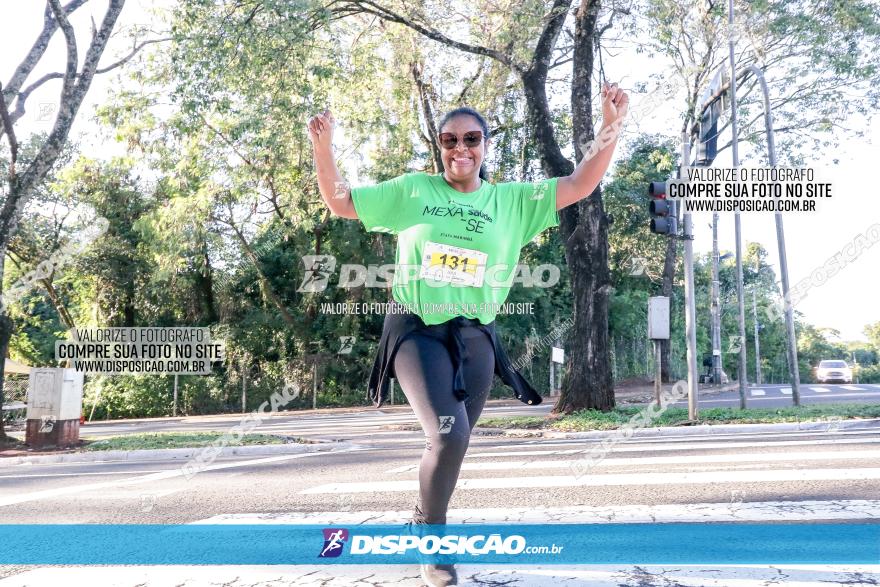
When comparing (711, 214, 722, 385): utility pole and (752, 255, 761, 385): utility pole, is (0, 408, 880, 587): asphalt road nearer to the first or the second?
(711, 214, 722, 385): utility pole

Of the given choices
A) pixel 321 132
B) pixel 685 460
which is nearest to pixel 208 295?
pixel 685 460

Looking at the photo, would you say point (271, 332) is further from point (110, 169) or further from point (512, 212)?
point (512, 212)

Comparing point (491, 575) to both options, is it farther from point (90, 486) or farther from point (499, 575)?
point (90, 486)

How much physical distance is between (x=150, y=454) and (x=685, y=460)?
803 centimetres

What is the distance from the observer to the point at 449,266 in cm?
304

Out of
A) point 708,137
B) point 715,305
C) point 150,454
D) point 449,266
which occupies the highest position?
point 708,137

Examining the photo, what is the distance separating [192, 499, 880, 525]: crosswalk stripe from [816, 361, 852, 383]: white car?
3670cm

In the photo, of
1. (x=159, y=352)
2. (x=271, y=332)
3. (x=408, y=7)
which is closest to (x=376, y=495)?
(x=408, y=7)

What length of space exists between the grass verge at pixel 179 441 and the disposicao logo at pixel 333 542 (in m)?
8.33

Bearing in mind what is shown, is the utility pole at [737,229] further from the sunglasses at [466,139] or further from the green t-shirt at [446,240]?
the sunglasses at [466,139]

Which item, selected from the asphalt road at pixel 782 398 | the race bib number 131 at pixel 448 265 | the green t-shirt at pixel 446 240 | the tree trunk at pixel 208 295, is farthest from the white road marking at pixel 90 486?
the tree trunk at pixel 208 295

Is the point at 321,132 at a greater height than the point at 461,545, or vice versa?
the point at 321,132

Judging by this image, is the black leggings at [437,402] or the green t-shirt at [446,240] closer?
the black leggings at [437,402]

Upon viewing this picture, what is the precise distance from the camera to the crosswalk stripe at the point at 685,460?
675 centimetres
